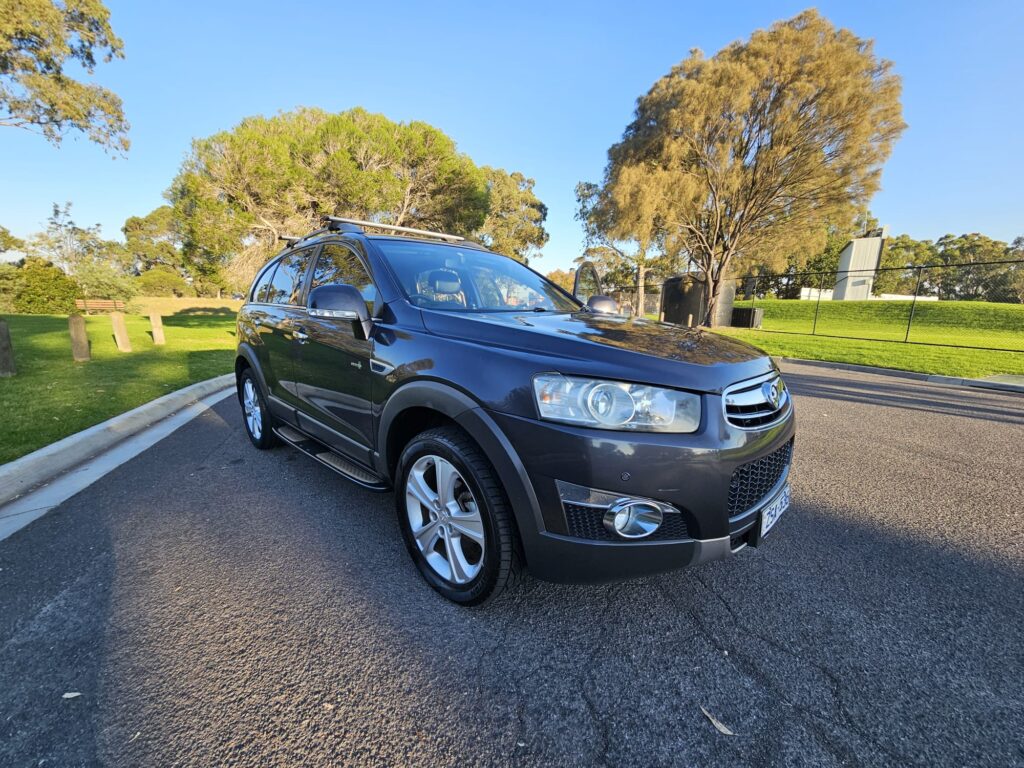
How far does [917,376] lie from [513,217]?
30625 millimetres

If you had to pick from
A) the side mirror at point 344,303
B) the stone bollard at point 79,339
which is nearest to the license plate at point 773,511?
the side mirror at point 344,303

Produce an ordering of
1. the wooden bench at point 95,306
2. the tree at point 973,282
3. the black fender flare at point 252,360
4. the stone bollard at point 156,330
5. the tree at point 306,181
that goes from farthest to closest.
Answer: the wooden bench at point 95,306 < the tree at point 973,282 < the tree at point 306,181 < the stone bollard at point 156,330 < the black fender flare at point 252,360

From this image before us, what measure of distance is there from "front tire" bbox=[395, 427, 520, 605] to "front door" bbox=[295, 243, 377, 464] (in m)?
0.48

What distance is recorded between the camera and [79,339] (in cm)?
774

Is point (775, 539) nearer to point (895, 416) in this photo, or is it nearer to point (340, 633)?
point (340, 633)

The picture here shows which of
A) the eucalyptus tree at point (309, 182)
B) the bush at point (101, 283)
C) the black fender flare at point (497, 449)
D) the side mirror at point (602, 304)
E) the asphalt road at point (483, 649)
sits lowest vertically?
the asphalt road at point (483, 649)

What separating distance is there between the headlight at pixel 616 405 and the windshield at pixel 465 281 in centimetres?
97

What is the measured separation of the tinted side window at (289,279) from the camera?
3442 millimetres

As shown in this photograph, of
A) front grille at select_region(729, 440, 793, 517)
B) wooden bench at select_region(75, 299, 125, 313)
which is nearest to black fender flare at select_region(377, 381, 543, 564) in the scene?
front grille at select_region(729, 440, 793, 517)

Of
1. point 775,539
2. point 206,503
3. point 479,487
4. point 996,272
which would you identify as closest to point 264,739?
point 479,487

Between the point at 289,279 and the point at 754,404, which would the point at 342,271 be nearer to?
the point at 289,279

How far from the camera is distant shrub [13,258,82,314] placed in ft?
91.7

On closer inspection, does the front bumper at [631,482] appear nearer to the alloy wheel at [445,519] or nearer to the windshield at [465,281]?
the alloy wheel at [445,519]

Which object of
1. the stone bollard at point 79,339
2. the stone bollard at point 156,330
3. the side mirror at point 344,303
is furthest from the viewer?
the stone bollard at point 156,330
